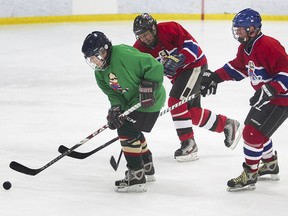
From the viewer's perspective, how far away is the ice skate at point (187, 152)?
3.79 m

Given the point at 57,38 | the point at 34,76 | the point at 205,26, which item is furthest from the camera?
the point at 205,26

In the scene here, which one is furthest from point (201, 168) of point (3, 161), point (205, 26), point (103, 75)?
point (205, 26)

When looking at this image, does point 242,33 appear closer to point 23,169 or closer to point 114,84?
point 114,84

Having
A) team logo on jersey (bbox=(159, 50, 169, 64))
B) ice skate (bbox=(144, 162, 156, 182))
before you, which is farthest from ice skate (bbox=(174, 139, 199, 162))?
team logo on jersey (bbox=(159, 50, 169, 64))

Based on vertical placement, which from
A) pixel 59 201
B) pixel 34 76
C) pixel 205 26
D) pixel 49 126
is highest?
pixel 59 201

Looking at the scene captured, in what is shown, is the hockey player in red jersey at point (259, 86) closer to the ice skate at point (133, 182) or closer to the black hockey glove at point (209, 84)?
the black hockey glove at point (209, 84)

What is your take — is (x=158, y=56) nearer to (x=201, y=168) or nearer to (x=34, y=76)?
(x=201, y=168)

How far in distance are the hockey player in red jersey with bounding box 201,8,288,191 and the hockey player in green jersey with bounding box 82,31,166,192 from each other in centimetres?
41

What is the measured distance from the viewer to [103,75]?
3.22 metres

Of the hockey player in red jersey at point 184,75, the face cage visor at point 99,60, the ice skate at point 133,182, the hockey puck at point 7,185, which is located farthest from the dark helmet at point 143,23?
the hockey puck at point 7,185

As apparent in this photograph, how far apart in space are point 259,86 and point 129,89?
60cm

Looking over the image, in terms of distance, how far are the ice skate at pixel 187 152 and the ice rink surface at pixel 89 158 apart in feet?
0.14

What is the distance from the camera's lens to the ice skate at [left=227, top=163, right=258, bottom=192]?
320 centimetres

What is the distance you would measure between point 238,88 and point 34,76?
196 centimetres
